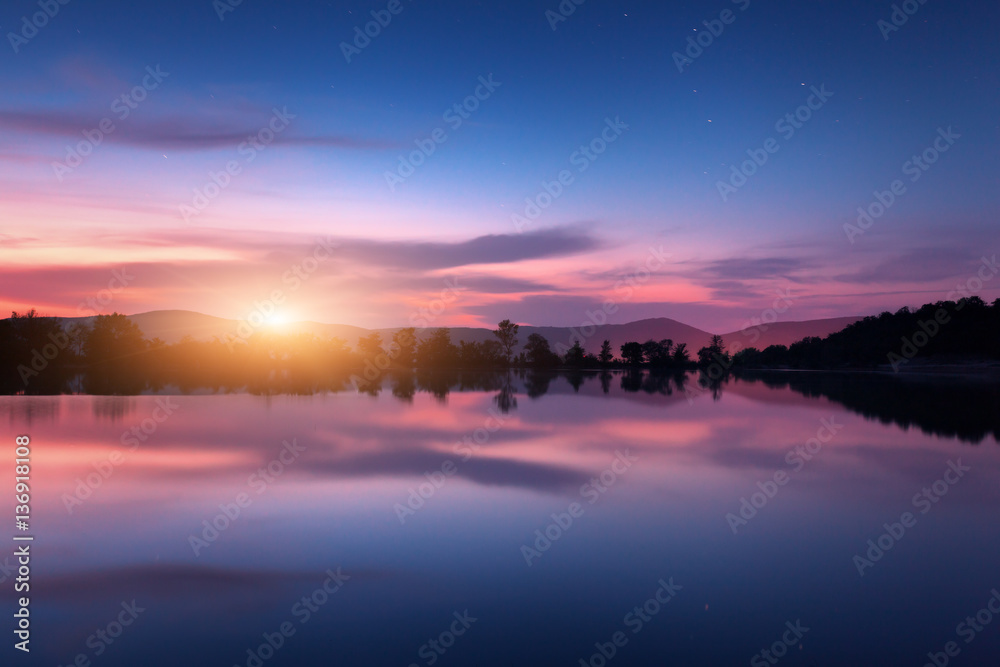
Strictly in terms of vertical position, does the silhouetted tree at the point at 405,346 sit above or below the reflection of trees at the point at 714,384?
above

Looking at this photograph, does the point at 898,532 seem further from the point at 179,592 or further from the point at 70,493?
the point at 70,493

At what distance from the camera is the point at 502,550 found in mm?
6422

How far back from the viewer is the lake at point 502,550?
Answer: 15.0ft

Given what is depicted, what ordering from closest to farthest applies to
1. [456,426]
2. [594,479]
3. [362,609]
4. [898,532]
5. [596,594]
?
[362,609]
[596,594]
[898,532]
[594,479]
[456,426]

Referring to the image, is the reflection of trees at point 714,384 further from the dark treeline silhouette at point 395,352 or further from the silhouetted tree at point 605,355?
the silhouetted tree at point 605,355

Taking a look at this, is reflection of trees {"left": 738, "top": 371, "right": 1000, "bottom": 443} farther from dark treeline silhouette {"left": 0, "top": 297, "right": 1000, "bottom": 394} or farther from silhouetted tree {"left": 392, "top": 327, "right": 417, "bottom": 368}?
silhouetted tree {"left": 392, "top": 327, "right": 417, "bottom": 368}

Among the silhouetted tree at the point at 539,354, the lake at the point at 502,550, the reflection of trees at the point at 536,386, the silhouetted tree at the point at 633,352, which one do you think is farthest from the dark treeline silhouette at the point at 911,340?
the lake at the point at 502,550

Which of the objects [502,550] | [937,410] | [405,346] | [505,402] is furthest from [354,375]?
[502,550]

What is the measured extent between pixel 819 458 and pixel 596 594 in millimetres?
8520

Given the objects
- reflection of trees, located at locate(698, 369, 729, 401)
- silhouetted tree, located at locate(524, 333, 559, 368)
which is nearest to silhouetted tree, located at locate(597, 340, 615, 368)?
silhouetted tree, located at locate(524, 333, 559, 368)

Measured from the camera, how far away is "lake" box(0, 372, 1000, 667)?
457 centimetres

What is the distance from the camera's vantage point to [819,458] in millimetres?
11820

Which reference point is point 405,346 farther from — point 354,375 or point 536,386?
point 536,386

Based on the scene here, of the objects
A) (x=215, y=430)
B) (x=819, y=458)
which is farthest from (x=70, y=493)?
(x=819, y=458)
